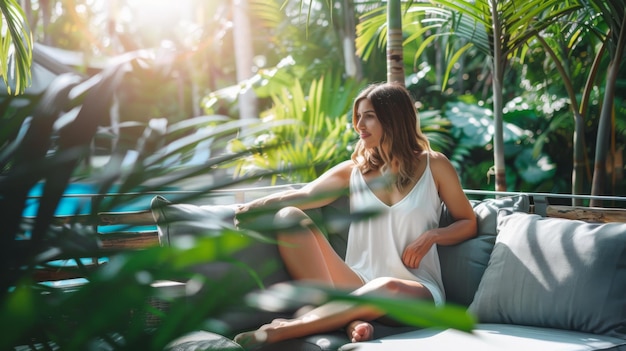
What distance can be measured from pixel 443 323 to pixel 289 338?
1.83 metres

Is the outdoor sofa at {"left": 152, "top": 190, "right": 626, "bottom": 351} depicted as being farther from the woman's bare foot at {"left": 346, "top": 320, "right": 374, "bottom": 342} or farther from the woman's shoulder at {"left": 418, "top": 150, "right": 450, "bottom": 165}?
the woman's shoulder at {"left": 418, "top": 150, "right": 450, "bottom": 165}

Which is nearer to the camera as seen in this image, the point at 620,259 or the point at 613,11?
the point at 620,259

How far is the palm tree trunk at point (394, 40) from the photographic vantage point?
319 cm

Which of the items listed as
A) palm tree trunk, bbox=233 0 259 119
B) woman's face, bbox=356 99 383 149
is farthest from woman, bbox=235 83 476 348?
palm tree trunk, bbox=233 0 259 119

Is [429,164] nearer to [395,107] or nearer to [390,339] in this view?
[395,107]

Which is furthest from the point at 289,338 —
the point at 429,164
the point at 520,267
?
the point at 429,164

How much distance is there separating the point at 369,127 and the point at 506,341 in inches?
41.1

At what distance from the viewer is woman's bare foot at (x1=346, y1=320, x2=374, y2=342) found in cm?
200

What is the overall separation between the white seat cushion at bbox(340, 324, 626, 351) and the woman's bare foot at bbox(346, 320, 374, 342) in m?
0.04

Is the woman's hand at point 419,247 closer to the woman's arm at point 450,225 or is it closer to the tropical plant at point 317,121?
the woman's arm at point 450,225

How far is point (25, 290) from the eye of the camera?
305 mm

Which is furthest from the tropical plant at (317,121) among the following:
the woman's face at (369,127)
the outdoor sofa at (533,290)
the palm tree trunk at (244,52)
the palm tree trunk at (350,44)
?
the palm tree trunk at (244,52)

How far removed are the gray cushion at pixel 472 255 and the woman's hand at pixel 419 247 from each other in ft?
0.41

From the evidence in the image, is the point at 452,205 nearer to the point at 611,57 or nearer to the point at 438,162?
the point at 438,162
